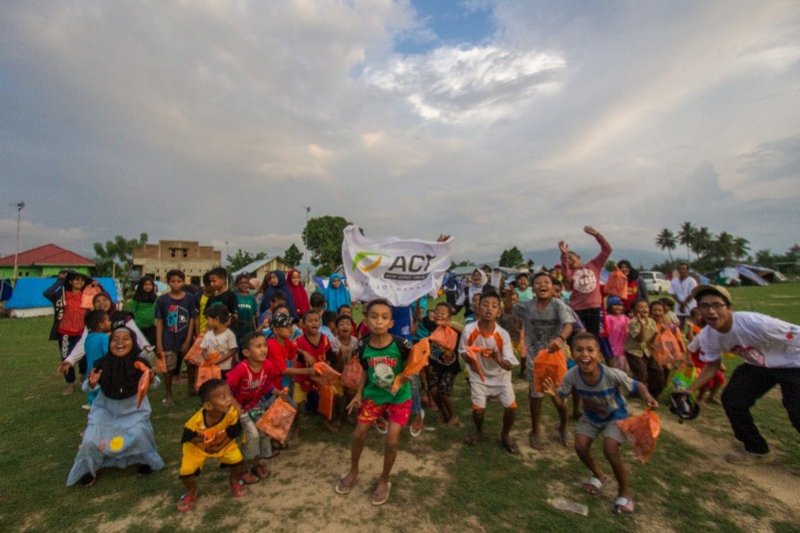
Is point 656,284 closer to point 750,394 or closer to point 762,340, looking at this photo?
point 750,394

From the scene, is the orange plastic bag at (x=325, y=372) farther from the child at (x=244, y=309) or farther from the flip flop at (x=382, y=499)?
the child at (x=244, y=309)

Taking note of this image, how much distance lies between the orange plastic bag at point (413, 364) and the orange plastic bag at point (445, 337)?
1.32m

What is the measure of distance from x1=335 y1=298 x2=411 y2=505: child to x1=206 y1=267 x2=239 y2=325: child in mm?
3086

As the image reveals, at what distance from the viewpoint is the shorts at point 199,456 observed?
306 centimetres

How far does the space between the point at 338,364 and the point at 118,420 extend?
2323 mm

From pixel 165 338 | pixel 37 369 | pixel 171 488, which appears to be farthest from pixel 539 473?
pixel 37 369

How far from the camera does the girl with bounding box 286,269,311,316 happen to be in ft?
21.9

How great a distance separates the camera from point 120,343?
371cm

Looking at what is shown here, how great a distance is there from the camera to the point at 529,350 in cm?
457

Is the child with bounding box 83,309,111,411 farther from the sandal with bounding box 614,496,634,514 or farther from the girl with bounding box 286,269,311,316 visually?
the sandal with bounding box 614,496,634,514

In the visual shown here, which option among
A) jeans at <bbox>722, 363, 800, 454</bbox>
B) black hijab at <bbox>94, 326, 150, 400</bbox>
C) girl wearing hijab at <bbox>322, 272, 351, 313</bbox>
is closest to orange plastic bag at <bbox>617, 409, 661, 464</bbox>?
jeans at <bbox>722, 363, 800, 454</bbox>

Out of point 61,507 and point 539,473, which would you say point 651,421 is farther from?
point 61,507

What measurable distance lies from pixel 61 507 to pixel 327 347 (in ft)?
8.80

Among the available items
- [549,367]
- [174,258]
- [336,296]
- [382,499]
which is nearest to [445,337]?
[549,367]
